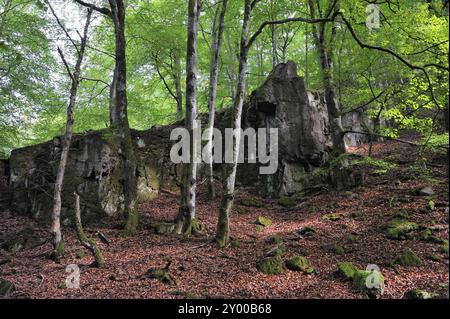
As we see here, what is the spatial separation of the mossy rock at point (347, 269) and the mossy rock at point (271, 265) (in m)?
1.09

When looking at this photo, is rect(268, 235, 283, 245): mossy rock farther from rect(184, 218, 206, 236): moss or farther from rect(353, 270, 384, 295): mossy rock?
rect(353, 270, 384, 295): mossy rock

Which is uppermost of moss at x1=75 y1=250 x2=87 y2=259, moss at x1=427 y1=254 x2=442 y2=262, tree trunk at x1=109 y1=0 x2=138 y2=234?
tree trunk at x1=109 y1=0 x2=138 y2=234

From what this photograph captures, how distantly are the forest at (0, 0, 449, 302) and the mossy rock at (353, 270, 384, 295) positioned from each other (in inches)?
1.1

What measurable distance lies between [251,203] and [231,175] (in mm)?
4384

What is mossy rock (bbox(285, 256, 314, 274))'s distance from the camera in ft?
19.1

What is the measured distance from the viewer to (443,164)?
10430 millimetres

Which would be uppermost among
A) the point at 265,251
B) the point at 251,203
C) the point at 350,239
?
the point at 251,203

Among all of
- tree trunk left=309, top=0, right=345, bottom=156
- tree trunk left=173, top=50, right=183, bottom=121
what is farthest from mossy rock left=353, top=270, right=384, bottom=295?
tree trunk left=173, top=50, right=183, bottom=121

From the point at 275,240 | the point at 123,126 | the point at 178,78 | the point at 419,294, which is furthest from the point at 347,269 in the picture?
the point at 178,78

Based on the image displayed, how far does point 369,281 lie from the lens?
4801 millimetres

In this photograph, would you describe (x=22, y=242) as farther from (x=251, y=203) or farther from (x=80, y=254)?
(x=251, y=203)

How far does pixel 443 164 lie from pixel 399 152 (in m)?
3.73
